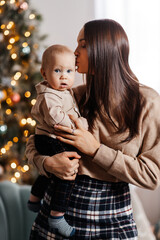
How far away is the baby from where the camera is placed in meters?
1.13

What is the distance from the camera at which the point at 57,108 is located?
1.12 metres

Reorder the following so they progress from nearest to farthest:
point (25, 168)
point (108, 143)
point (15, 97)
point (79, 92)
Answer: point (108, 143) → point (79, 92) → point (15, 97) → point (25, 168)

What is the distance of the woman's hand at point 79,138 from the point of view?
1.15m

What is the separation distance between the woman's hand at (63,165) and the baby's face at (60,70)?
0.84 ft

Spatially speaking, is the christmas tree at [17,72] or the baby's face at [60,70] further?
the christmas tree at [17,72]

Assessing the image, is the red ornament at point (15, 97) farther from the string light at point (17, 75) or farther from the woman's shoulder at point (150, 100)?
the woman's shoulder at point (150, 100)

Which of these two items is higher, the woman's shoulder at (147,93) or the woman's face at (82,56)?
the woman's face at (82,56)

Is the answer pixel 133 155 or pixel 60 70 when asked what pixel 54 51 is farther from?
pixel 133 155

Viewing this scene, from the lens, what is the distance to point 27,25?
113 inches

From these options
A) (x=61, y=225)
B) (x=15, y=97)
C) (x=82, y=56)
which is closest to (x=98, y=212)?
(x=61, y=225)

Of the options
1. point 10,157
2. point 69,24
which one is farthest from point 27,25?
point 10,157

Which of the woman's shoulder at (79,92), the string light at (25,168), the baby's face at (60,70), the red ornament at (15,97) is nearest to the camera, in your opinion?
the baby's face at (60,70)

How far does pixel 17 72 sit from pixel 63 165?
1.89m

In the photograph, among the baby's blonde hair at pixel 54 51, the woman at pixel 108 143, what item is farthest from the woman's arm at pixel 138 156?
the baby's blonde hair at pixel 54 51
